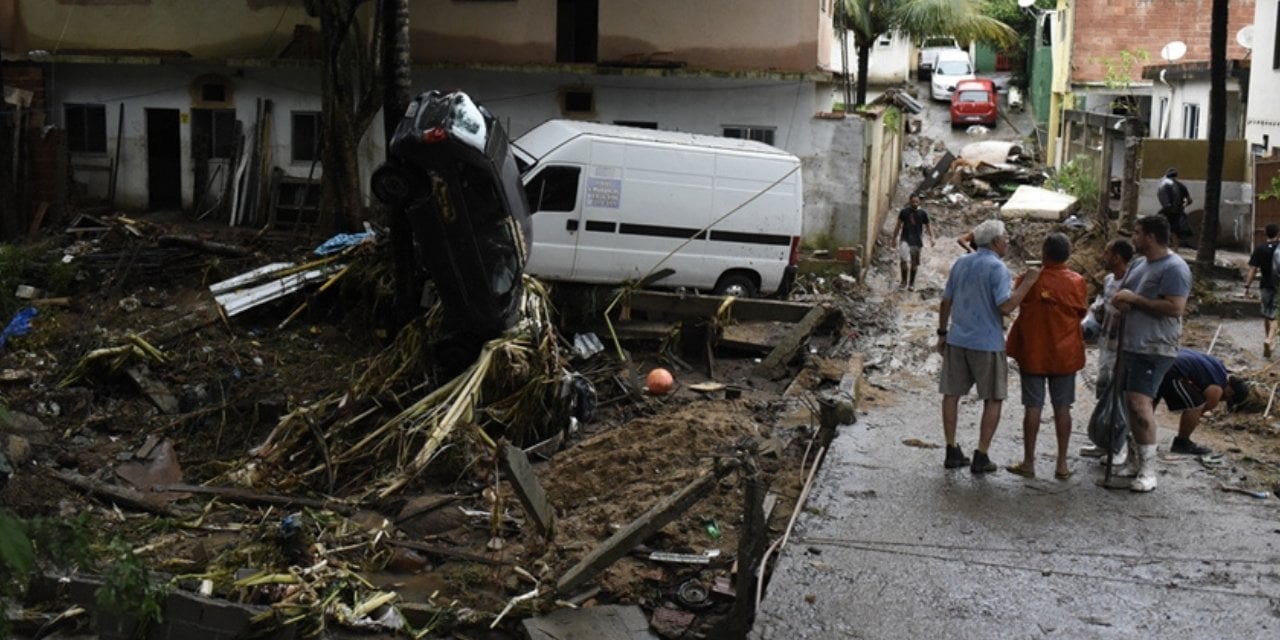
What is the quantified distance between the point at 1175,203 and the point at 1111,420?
42.1 feet

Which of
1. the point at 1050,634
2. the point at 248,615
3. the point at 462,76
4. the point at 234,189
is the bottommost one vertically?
the point at 248,615

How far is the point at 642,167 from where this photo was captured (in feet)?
55.9

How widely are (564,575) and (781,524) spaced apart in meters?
1.53

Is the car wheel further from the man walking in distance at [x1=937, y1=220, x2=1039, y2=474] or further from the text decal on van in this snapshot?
the text decal on van

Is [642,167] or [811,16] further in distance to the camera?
[811,16]

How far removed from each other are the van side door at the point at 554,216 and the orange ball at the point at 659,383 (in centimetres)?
322

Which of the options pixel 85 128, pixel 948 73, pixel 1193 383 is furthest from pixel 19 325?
pixel 948 73

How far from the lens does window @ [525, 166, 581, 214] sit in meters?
16.7

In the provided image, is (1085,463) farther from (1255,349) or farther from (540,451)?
(1255,349)

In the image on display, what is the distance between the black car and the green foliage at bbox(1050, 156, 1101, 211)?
1721cm

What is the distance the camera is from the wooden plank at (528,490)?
7.93 meters

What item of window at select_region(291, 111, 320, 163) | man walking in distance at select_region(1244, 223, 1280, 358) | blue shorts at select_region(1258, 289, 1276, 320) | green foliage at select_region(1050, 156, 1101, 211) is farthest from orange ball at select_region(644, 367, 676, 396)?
green foliage at select_region(1050, 156, 1101, 211)

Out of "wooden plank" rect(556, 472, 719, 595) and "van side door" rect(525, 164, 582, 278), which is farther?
"van side door" rect(525, 164, 582, 278)

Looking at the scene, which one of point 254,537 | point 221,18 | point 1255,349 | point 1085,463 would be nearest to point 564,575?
point 254,537
